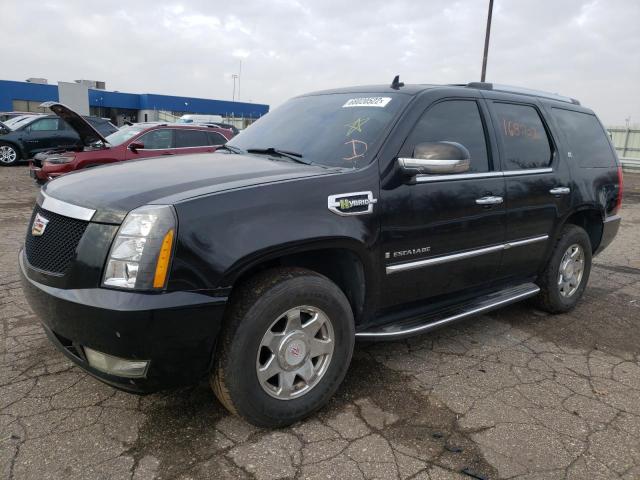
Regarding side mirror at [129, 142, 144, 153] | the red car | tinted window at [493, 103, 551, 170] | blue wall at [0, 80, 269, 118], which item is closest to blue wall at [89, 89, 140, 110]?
blue wall at [0, 80, 269, 118]

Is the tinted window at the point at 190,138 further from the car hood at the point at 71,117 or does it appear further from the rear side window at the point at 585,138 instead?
the rear side window at the point at 585,138

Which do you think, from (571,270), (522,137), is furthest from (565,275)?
(522,137)

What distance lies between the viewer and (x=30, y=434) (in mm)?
2498

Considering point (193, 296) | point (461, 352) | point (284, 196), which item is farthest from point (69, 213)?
point (461, 352)

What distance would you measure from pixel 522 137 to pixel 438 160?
1.45 meters

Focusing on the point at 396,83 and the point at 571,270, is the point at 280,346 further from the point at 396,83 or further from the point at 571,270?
the point at 571,270

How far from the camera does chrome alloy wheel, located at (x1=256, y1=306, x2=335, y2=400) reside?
2.54 meters

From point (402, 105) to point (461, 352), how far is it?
1.79 meters

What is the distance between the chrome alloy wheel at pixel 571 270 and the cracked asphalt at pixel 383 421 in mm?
666

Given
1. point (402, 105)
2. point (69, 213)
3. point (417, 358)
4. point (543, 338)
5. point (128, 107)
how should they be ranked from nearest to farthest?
point (69, 213) < point (402, 105) < point (417, 358) < point (543, 338) < point (128, 107)

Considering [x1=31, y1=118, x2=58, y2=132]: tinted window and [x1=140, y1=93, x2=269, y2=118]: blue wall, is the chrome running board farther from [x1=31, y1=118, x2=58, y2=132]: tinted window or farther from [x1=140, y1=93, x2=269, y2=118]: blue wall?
[x1=140, y1=93, x2=269, y2=118]: blue wall

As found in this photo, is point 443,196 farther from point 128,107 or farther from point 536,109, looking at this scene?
point 128,107

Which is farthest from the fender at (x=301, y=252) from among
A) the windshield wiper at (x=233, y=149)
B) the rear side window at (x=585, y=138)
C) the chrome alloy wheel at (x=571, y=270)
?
the rear side window at (x=585, y=138)

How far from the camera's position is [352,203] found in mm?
2729
